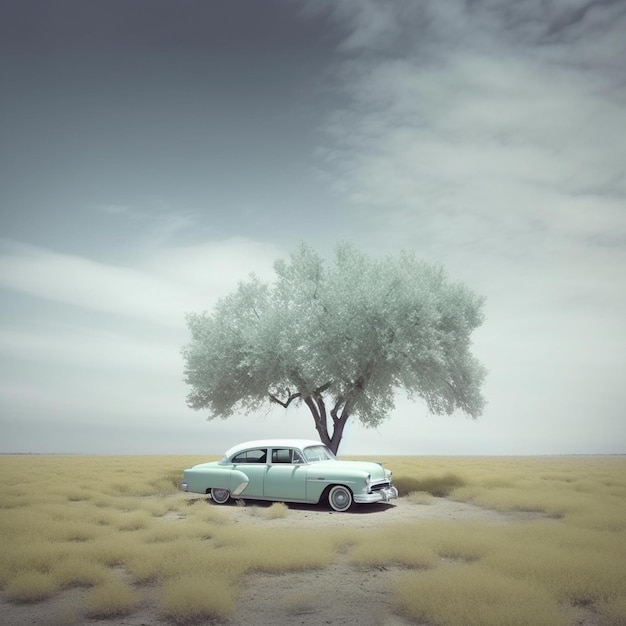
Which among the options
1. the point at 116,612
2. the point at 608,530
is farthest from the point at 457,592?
the point at 608,530

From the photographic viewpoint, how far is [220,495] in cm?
1730

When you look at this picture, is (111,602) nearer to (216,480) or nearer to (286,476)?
(286,476)

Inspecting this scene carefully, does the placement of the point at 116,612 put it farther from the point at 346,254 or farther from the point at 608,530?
the point at 346,254

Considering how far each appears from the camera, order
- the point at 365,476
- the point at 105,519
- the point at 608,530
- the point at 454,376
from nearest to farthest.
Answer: the point at 608,530 < the point at 105,519 < the point at 365,476 < the point at 454,376

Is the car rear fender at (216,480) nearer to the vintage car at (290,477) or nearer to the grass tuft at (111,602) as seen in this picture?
the vintage car at (290,477)

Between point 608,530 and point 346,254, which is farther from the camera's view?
point 346,254

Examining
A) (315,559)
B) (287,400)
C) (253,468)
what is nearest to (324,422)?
(287,400)

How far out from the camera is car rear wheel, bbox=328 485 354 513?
15.5m

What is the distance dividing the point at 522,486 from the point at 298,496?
11558mm

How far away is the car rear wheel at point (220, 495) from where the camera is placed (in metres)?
17.2

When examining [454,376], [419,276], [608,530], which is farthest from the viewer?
[454,376]

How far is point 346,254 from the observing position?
26.0 m

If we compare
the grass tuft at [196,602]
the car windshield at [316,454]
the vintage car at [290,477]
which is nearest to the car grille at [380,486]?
the vintage car at [290,477]

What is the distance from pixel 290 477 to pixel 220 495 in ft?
8.93
